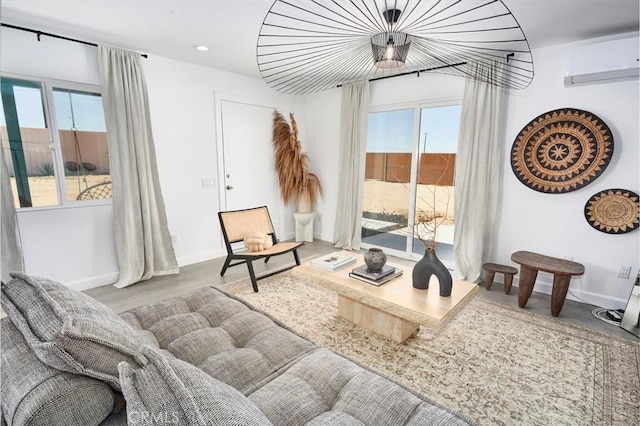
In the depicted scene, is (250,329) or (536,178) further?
A: (536,178)

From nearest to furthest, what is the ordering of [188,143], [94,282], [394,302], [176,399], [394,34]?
[176,399] < [394,34] < [394,302] < [94,282] < [188,143]

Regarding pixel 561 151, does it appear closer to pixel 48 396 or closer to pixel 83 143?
pixel 48 396

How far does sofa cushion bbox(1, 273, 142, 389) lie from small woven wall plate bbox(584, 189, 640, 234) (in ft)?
11.9

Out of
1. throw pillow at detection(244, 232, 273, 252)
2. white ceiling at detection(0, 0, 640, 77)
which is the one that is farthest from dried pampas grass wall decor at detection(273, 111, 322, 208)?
white ceiling at detection(0, 0, 640, 77)

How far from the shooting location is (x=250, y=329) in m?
1.52

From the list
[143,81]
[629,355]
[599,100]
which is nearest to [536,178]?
[599,100]

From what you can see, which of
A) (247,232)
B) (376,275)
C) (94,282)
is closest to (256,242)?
(247,232)

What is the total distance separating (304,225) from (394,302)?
3107 mm

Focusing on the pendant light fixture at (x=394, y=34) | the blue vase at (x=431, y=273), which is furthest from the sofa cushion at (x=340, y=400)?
the pendant light fixture at (x=394, y=34)

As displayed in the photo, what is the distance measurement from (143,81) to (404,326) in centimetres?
347

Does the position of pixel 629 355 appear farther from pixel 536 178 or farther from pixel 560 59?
pixel 560 59

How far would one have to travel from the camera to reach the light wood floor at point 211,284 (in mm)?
2602

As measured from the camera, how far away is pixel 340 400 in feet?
3.59

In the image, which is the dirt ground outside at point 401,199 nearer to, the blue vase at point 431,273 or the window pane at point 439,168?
the window pane at point 439,168
